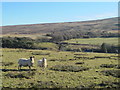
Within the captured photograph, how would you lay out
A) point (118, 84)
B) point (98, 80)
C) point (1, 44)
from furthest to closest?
point (1, 44) → point (98, 80) → point (118, 84)

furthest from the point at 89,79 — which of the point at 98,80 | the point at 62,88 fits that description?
the point at 62,88

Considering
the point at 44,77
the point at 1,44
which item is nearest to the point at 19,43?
the point at 1,44

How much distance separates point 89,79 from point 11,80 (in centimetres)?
640

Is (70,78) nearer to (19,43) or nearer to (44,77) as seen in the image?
(44,77)

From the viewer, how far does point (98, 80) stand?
53.1ft

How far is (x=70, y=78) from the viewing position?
1652 cm

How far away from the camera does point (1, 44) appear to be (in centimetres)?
6006

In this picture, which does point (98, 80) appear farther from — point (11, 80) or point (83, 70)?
point (11, 80)

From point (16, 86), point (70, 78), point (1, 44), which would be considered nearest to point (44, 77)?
point (70, 78)

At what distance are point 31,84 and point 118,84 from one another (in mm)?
6668

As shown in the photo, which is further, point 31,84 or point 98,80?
point 98,80

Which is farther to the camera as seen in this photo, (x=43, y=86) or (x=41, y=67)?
(x=41, y=67)

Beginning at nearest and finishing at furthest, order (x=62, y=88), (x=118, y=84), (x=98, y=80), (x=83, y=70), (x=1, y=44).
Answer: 1. (x=62, y=88)
2. (x=118, y=84)
3. (x=98, y=80)
4. (x=83, y=70)
5. (x=1, y=44)

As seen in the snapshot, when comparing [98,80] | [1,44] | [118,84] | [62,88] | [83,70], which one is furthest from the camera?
[1,44]
